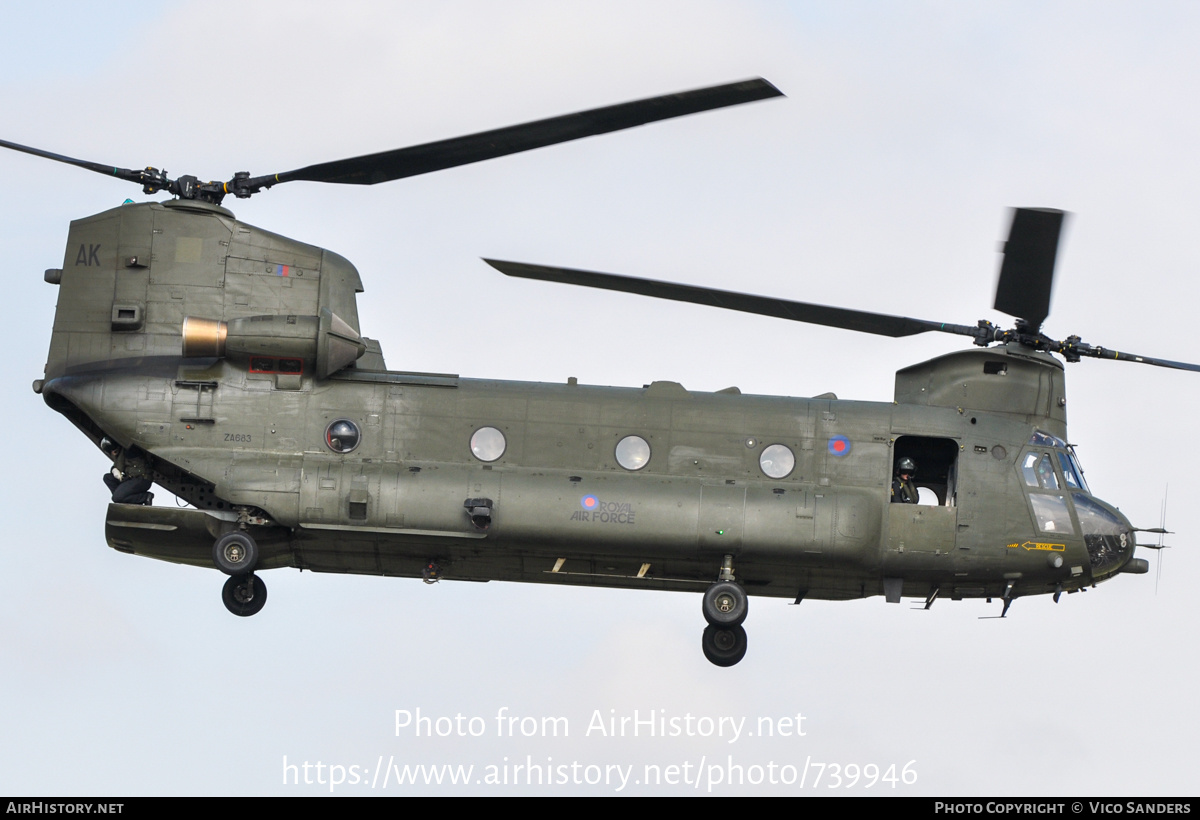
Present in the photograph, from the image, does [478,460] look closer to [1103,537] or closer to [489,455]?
[489,455]

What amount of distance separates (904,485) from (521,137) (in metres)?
7.34

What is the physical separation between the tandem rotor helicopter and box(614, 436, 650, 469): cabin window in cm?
3

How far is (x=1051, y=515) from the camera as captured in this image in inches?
958

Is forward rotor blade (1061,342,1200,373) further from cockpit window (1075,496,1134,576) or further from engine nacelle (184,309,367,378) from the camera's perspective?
engine nacelle (184,309,367,378)

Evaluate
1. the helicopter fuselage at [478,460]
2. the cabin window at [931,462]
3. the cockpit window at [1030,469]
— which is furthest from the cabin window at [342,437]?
the cockpit window at [1030,469]

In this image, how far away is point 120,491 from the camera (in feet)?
79.0

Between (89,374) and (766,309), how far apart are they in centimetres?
941

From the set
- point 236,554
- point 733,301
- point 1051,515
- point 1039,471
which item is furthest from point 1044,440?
point 236,554

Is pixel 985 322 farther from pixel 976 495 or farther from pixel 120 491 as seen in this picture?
pixel 120 491

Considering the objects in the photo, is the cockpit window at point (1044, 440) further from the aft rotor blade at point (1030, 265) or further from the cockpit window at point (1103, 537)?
the aft rotor blade at point (1030, 265)

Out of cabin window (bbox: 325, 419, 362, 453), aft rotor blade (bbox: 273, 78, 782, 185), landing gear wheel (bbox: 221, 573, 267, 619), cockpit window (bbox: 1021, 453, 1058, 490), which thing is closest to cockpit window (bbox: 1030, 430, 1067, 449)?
cockpit window (bbox: 1021, 453, 1058, 490)

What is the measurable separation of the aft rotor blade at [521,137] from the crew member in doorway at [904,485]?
610 cm
